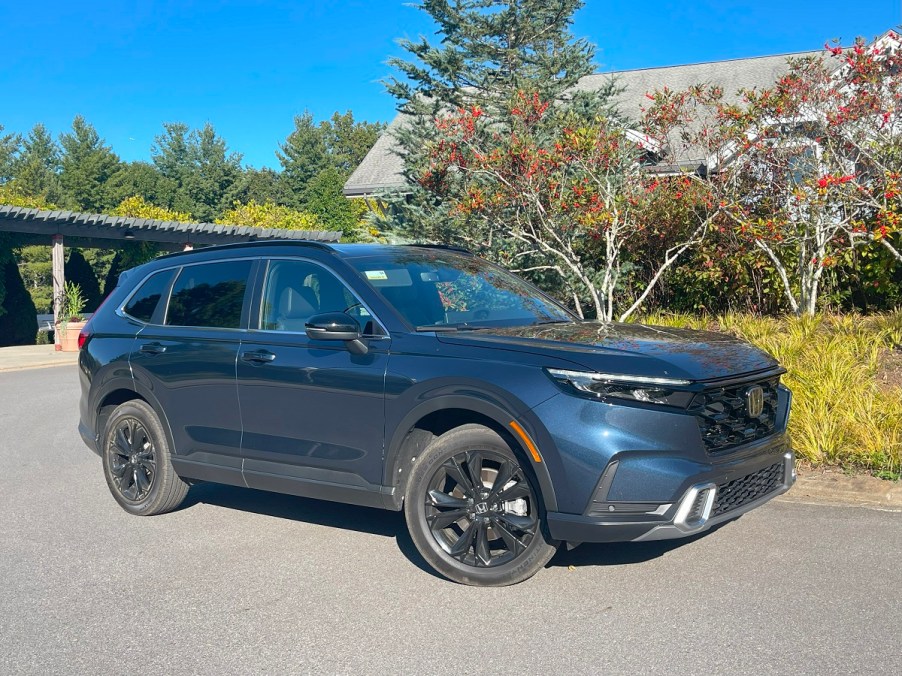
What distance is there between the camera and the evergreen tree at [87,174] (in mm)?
74250

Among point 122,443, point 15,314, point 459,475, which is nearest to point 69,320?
point 15,314

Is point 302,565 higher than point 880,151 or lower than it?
lower

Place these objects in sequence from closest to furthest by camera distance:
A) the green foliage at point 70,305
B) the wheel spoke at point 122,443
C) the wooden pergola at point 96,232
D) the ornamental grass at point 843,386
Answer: the wheel spoke at point 122,443, the ornamental grass at point 843,386, the wooden pergola at point 96,232, the green foliage at point 70,305

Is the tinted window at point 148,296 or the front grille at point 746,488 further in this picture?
the tinted window at point 148,296

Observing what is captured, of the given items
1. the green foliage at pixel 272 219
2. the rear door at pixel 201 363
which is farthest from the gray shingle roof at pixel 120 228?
the rear door at pixel 201 363

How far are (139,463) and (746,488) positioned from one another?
4.20 meters

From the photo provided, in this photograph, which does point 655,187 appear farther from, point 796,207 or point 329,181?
point 329,181

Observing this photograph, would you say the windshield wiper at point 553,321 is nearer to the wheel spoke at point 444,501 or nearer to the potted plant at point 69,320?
the wheel spoke at point 444,501

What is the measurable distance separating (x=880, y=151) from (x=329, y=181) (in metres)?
38.8

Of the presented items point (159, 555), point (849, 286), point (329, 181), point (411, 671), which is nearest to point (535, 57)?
point (849, 286)

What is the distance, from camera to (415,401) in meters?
4.95

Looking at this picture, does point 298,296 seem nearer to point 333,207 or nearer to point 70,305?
point 70,305

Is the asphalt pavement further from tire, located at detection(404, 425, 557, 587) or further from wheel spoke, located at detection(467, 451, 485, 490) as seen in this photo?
wheel spoke, located at detection(467, 451, 485, 490)

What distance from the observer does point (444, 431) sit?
513cm
